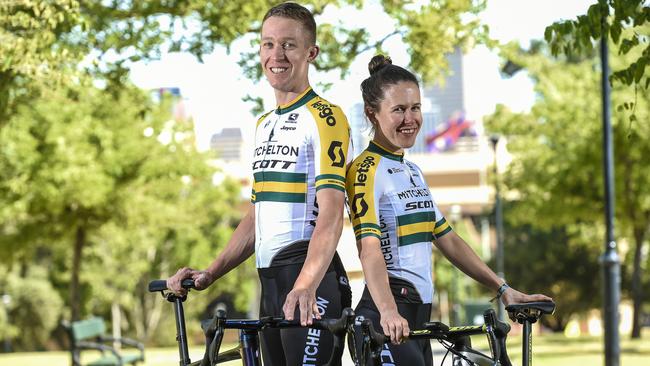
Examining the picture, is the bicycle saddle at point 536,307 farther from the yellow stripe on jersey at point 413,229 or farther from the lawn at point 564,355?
the lawn at point 564,355

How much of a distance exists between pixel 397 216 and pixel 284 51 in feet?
2.41

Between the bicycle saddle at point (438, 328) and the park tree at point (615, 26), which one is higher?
the park tree at point (615, 26)

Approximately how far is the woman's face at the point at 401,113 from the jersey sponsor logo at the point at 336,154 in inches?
11.3

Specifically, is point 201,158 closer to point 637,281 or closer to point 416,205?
point 637,281

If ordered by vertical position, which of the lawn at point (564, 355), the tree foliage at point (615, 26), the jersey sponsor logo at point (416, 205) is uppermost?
the tree foliage at point (615, 26)

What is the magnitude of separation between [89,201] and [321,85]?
17.0 m

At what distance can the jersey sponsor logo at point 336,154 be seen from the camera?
15.0ft

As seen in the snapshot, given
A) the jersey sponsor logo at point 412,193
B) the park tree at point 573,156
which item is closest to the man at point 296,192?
the jersey sponsor logo at point 412,193

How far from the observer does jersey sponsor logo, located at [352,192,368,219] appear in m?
4.61

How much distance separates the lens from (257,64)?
1188 cm

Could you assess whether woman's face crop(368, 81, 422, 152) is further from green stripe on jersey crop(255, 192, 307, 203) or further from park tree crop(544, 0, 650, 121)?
park tree crop(544, 0, 650, 121)

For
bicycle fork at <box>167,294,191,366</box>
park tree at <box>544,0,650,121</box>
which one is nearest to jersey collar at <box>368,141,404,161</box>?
bicycle fork at <box>167,294,191,366</box>

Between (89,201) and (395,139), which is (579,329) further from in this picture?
(395,139)

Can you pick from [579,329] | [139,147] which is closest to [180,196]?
[139,147]
